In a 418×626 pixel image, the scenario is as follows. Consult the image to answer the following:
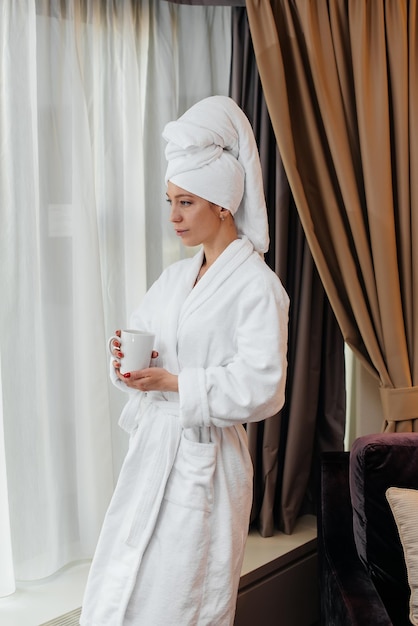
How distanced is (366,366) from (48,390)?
3.50ft

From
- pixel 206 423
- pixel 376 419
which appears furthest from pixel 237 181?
pixel 376 419

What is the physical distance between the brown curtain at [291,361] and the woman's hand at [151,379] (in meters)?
0.95

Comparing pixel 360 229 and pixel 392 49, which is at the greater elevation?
pixel 392 49

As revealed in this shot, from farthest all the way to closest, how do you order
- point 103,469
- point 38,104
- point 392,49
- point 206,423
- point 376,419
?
point 376,419 → point 392,49 → point 103,469 → point 38,104 → point 206,423

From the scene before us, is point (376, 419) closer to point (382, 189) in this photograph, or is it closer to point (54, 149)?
point (382, 189)

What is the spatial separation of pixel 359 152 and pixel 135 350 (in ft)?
4.14

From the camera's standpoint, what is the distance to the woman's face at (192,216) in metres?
1.78

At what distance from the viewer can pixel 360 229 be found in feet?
8.21

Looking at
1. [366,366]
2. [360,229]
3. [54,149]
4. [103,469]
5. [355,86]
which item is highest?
[355,86]

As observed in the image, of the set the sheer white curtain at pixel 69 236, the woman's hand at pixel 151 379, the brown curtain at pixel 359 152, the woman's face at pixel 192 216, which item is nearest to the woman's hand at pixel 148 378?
the woman's hand at pixel 151 379

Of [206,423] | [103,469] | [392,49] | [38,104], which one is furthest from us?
[392,49]

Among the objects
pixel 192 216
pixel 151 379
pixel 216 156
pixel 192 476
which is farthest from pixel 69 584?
pixel 216 156

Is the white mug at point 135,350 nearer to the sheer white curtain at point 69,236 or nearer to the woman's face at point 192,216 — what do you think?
the woman's face at point 192,216

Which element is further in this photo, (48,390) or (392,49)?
(392,49)
